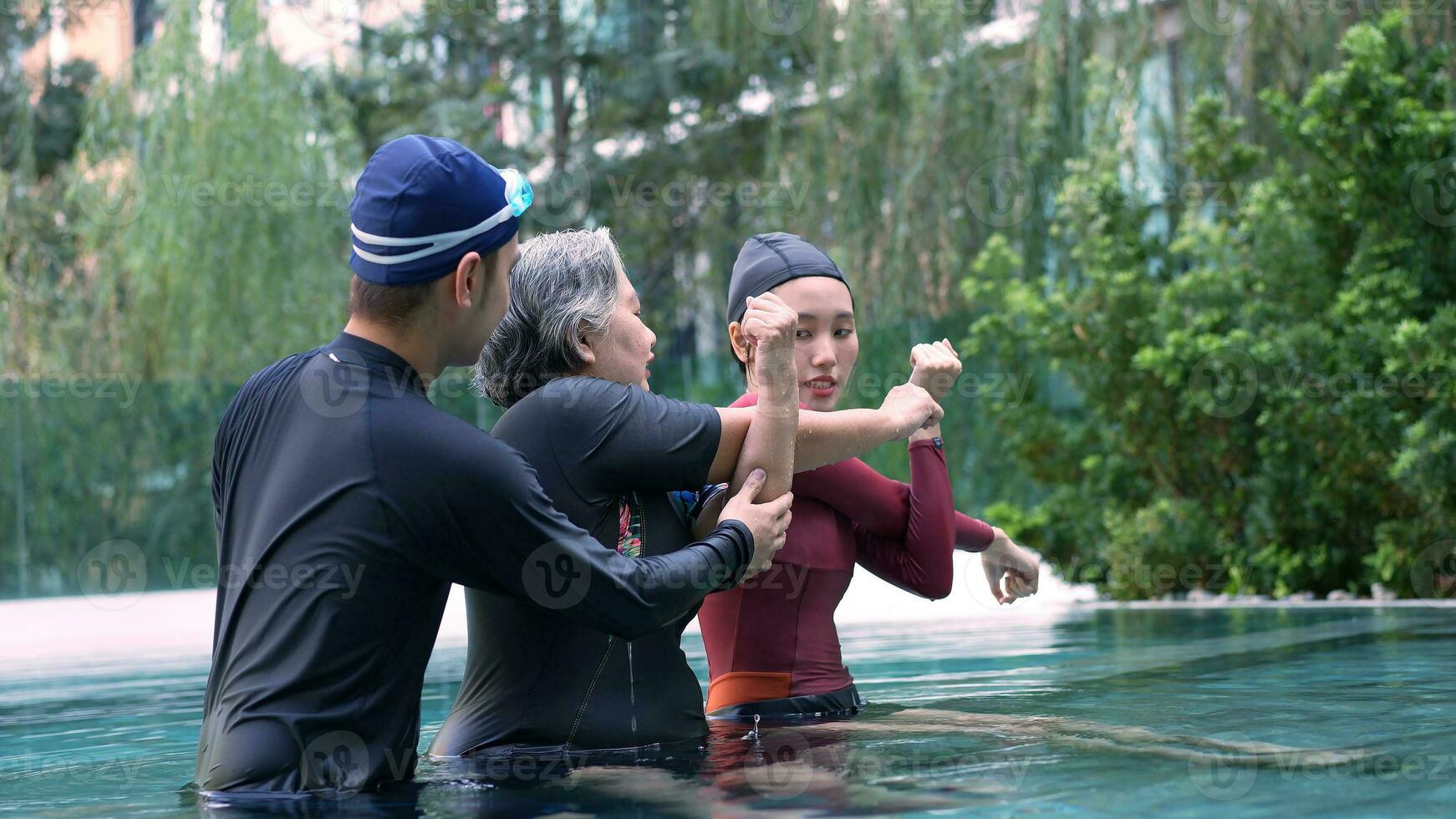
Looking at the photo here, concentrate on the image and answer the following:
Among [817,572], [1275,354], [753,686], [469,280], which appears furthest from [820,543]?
[1275,354]

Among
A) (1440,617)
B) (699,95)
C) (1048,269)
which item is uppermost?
(699,95)

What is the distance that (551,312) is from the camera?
9.60ft

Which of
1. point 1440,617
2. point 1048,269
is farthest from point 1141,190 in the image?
point 1440,617

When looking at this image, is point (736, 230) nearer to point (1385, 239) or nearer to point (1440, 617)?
point (1385, 239)

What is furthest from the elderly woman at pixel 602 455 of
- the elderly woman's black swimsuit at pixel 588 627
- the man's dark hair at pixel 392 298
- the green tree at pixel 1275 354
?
the green tree at pixel 1275 354

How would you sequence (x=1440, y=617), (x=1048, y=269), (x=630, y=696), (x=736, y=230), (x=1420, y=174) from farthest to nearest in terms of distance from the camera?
1. (x=736, y=230)
2. (x=1048, y=269)
3. (x=1420, y=174)
4. (x=1440, y=617)
5. (x=630, y=696)

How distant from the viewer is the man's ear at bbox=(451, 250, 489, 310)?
8.07 ft

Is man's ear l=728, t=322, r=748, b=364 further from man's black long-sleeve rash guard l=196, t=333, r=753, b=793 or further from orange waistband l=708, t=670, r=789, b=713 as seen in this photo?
man's black long-sleeve rash guard l=196, t=333, r=753, b=793

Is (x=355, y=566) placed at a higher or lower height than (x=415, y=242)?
lower

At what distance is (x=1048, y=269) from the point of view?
13688 millimetres

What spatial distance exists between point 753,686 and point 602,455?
98 centimetres

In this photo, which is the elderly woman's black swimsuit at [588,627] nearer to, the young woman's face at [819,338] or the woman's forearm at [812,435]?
the woman's forearm at [812,435]

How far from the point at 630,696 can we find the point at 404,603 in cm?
61

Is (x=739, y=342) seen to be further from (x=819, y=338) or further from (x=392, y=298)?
(x=392, y=298)
